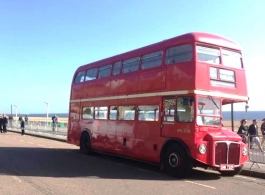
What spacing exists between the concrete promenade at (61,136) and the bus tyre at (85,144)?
23.1 ft

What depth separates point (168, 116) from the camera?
34.8 ft

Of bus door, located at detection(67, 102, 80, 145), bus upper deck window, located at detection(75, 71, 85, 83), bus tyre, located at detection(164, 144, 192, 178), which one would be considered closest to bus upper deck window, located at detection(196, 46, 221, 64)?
bus tyre, located at detection(164, 144, 192, 178)

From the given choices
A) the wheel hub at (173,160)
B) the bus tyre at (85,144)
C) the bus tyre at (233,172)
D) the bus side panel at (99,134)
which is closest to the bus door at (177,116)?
the wheel hub at (173,160)

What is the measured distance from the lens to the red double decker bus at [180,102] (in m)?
9.69

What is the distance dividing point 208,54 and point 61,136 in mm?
18743

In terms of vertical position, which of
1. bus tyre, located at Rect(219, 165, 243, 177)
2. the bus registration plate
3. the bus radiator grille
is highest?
the bus radiator grille

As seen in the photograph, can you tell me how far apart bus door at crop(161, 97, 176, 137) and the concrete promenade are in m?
2.95

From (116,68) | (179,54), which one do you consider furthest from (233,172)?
(116,68)

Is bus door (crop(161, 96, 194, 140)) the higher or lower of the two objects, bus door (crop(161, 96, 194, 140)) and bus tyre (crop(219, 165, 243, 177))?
the higher

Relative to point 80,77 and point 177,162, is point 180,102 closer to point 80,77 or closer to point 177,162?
point 177,162

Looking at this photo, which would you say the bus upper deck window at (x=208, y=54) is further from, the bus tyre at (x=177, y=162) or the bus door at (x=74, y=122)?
the bus door at (x=74, y=122)

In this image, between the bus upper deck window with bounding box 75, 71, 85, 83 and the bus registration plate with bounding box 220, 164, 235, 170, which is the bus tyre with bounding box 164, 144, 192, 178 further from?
the bus upper deck window with bounding box 75, 71, 85, 83

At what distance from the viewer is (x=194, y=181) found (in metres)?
9.45

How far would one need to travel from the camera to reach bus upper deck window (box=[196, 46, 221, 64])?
1000cm
